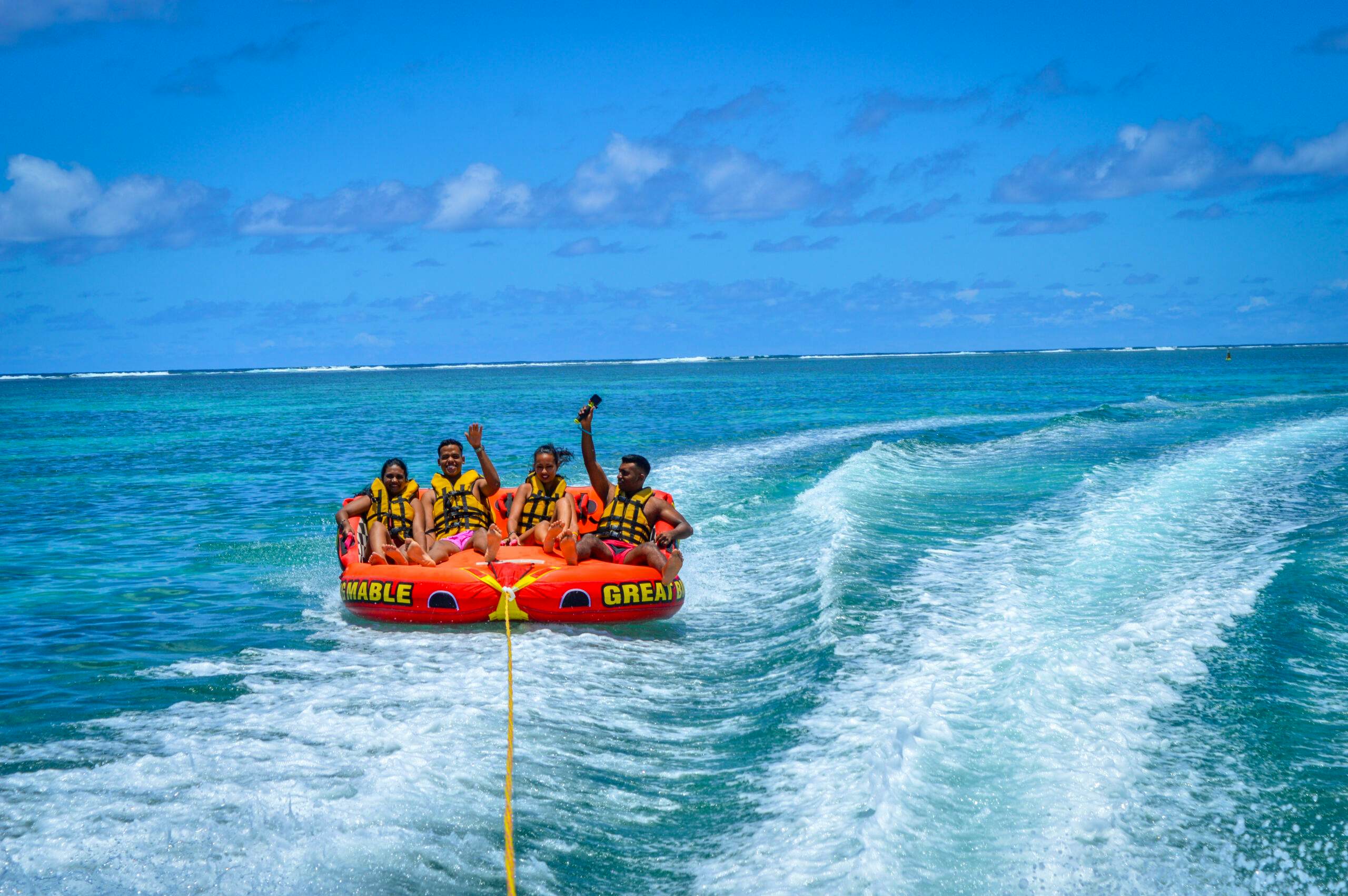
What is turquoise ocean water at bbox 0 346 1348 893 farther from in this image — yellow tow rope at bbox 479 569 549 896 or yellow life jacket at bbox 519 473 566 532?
yellow life jacket at bbox 519 473 566 532

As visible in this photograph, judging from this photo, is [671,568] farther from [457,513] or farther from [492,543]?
[457,513]

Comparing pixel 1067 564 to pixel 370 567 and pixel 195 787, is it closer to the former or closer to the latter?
pixel 370 567

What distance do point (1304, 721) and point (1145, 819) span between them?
1.49 metres

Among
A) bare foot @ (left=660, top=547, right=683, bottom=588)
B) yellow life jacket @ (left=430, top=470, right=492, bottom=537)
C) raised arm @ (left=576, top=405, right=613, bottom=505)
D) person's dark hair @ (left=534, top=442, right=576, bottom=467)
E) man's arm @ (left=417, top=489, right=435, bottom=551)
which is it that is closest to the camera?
bare foot @ (left=660, top=547, right=683, bottom=588)

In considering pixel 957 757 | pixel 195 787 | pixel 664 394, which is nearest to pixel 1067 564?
pixel 957 757

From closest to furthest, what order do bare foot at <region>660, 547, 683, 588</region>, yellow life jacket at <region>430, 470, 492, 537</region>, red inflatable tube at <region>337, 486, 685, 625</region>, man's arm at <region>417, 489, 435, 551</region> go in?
red inflatable tube at <region>337, 486, 685, 625</region> → bare foot at <region>660, 547, 683, 588</region> → man's arm at <region>417, 489, 435, 551</region> → yellow life jacket at <region>430, 470, 492, 537</region>

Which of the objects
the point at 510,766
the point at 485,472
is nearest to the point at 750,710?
the point at 510,766

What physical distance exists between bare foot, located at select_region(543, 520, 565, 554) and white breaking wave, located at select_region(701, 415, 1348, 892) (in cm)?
210

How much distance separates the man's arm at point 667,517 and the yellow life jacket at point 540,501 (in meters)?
0.76

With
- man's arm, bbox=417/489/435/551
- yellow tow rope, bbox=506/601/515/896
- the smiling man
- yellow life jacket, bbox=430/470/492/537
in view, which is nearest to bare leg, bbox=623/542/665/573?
the smiling man

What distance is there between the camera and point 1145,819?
366 centimetres

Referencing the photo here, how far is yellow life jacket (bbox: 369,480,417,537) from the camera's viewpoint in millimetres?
7559

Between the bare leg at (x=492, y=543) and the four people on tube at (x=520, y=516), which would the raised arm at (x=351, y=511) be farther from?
the bare leg at (x=492, y=543)

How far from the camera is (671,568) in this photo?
6750 millimetres
